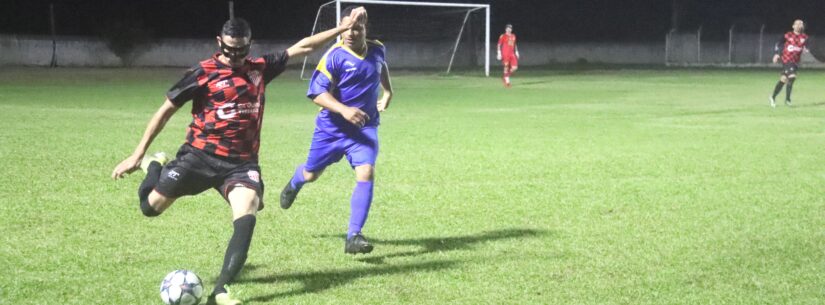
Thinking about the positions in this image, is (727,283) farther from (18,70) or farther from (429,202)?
(18,70)

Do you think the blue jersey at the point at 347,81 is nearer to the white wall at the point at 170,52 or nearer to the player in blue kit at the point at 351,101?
the player in blue kit at the point at 351,101

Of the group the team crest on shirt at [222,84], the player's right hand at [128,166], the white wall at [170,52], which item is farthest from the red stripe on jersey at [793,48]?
the white wall at [170,52]

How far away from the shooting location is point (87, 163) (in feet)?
38.6

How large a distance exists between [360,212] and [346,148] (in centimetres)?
69

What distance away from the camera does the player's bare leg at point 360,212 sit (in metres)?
6.71

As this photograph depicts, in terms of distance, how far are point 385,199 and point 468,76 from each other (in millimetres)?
29902

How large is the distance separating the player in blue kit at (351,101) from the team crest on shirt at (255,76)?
1.03 metres

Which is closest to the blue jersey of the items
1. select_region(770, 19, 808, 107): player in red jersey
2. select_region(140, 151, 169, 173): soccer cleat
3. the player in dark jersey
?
the player in dark jersey

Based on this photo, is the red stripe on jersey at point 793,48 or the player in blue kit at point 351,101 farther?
the red stripe on jersey at point 793,48

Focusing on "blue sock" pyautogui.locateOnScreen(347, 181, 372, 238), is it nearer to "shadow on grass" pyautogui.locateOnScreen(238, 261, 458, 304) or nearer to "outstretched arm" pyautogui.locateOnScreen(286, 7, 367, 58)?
"shadow on grass" pyautogui.locateOnScreen(238, 261, 458, 304)

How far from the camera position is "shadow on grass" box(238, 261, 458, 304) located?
5773 mm

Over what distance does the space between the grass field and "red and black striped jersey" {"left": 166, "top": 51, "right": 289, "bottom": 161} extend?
2.95ft

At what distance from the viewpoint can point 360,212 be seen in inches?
271

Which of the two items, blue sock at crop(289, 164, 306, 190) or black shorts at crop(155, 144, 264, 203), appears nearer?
black shorts at crop(155, 144, 264, 203)
